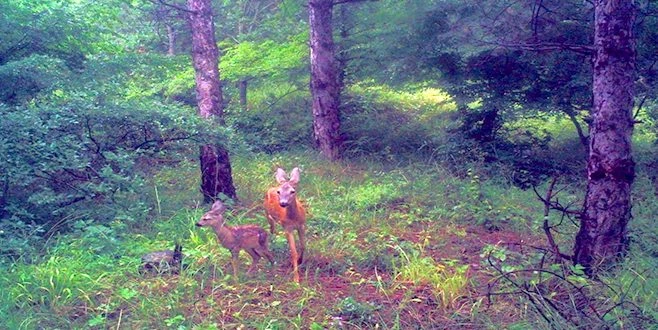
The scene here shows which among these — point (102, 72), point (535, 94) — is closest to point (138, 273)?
Answer: point (102, 72)

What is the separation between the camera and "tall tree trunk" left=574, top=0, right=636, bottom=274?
4.86m

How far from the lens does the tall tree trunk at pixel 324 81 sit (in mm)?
10430

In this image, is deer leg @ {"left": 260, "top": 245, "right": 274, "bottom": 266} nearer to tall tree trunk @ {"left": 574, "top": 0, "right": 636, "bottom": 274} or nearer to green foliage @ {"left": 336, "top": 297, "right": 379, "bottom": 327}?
green foliage @ {"left": 336, "top": 297, "right": 379, "bottom": 327}

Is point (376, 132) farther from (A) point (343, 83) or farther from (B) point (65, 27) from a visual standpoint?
(B) point (65, 27)

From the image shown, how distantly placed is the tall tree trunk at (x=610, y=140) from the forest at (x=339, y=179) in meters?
0.02

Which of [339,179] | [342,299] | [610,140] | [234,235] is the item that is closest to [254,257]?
[234,235]

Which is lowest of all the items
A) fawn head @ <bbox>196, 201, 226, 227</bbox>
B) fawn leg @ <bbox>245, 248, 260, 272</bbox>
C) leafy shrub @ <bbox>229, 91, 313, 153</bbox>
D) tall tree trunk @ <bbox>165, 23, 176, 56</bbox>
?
fawn leg @ <bbox>245, 248, 260, 272</bbox>

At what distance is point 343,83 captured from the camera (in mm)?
12320

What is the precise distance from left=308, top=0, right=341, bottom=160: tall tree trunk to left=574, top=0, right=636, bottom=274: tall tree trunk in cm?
596

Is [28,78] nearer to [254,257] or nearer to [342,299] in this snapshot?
[254,257]

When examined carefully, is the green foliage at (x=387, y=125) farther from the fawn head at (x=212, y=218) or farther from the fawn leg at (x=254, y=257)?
the fawn head at (x=212, y=218)

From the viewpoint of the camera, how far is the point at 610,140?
4.90 metres

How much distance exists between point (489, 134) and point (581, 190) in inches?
86.4

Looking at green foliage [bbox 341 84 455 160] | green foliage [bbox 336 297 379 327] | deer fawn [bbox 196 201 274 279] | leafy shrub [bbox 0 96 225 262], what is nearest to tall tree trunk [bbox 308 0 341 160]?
green foliage [bbox 341 84 455 160]
